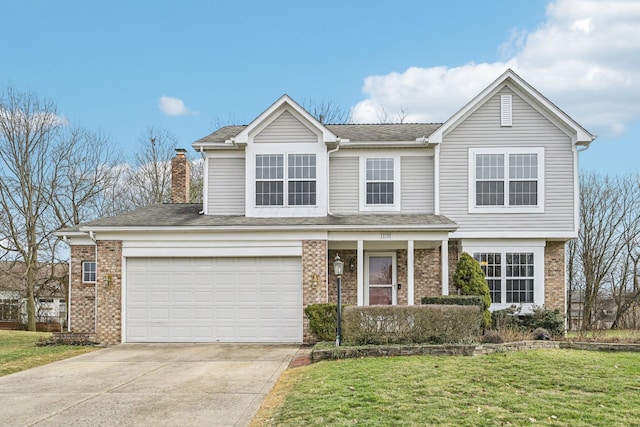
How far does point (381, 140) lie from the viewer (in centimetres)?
1858

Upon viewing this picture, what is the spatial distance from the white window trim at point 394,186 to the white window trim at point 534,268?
2452 millimetres

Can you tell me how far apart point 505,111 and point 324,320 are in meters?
8.35

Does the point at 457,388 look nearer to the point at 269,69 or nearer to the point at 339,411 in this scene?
the point at 339,411

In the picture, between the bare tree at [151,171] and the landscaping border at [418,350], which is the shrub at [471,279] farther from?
the bare tree at [151,171]

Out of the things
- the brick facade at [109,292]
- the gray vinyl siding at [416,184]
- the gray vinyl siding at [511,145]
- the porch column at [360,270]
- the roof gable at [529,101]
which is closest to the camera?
the brick facade at [109,292]

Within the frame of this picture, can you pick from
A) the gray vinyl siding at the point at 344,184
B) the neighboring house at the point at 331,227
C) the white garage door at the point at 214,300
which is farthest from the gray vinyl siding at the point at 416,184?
the white garage door at the point at 214,300

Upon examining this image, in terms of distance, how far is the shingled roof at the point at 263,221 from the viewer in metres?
16.5

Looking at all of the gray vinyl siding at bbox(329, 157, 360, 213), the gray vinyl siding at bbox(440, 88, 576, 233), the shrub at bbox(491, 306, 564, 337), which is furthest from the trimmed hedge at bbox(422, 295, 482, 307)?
the gray vinyl siding at bbox(329, 157, 360, 213)

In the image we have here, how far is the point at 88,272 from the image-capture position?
19.1m

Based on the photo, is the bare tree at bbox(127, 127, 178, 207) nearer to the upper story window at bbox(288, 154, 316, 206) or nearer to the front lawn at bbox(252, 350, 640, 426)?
the upper story window at bbox(288, 154, 316, 206)

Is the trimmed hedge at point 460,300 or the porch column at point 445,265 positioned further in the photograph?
the porch column at point 445,265

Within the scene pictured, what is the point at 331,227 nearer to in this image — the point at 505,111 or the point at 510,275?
the point at 510,275

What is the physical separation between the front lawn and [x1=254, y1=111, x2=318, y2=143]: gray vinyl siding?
8145mm

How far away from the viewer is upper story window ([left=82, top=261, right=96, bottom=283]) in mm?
19016
